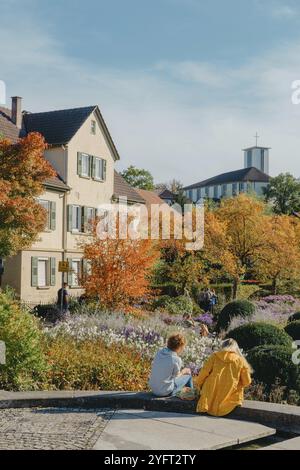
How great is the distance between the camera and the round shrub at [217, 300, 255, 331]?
22.2 meters

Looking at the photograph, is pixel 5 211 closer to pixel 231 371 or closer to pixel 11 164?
pixel 11 164

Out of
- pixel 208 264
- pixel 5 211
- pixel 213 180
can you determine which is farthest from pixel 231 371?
pixel 213 180

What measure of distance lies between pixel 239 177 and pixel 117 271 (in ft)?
316

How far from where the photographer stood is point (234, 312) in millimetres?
22484

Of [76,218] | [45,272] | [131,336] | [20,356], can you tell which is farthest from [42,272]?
[20,356]

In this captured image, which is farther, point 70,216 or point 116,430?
point 70,216

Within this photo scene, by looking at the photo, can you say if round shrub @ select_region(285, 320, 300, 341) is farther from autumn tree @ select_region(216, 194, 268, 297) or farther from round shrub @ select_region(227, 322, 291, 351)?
autumn tree @ select_region(216, 194, 268, 297)

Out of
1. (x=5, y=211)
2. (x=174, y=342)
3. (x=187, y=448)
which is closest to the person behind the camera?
(x=187, y=448)

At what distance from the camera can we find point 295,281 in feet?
131

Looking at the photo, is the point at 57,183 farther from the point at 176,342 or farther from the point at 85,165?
the point at 176,342

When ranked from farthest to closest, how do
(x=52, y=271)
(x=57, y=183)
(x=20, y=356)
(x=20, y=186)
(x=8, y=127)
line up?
(x=8, y=127) → (x=57, y=183) → (x=52, y=271) → (x=20, y=186) → (x=20, y=356)

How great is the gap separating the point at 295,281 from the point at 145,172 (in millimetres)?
34812

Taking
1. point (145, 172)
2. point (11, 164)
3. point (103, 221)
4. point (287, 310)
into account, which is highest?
point (145, 172)
